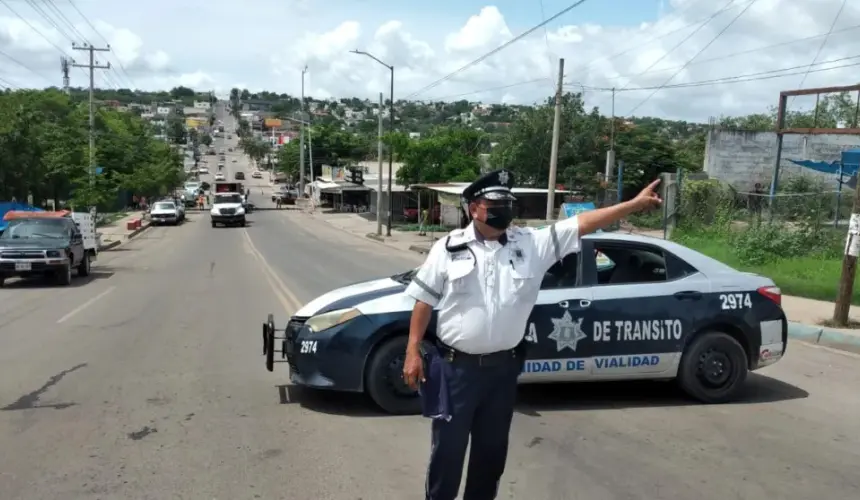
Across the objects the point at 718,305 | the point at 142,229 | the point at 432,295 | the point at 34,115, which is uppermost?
the point at 34,115

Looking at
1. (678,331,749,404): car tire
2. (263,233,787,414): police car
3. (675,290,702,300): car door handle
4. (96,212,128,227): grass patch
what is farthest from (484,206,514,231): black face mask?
(96,212,128,227): grass patch

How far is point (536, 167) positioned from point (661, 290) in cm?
3882

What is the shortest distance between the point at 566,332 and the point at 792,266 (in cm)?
1281

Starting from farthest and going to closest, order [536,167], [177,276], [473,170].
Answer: [473,170]
[536,167]
[177,276]

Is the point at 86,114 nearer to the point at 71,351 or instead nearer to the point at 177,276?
the point at 177,276

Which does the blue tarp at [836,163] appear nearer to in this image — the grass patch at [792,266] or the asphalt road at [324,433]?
the grass patch at [792,266]

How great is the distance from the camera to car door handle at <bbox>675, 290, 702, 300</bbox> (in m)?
6.95

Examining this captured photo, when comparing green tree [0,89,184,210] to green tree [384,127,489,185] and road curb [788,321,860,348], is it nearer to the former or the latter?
green tree [384,127,489,185]

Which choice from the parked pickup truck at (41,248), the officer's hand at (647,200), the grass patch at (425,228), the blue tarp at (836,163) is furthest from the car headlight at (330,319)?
the grass patch at (425,228)

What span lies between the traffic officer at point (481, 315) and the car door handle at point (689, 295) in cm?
331

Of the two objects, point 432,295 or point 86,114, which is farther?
point 86,114

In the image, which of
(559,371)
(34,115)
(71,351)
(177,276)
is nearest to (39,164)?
(34,115)

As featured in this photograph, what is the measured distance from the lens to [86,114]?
62688mm

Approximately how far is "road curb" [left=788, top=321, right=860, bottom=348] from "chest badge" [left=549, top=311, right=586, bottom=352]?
20.2ft
